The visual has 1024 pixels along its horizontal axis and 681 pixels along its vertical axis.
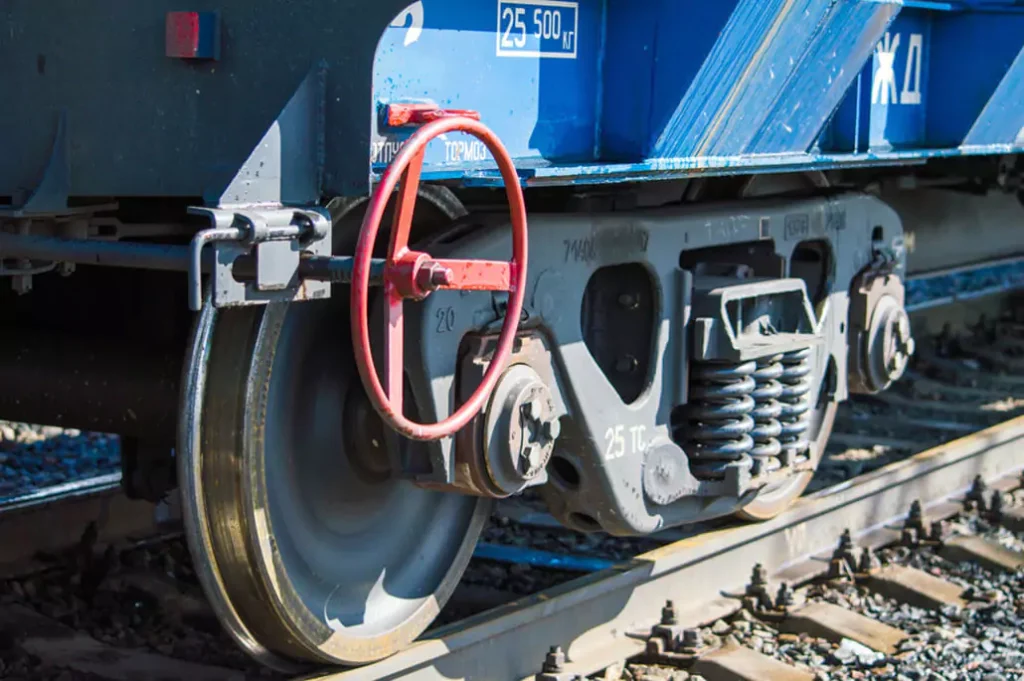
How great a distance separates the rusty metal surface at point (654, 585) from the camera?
14.8 ft

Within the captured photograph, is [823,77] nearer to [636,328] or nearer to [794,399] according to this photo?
[636,328]

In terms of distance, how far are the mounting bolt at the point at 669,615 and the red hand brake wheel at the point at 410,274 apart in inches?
71.2

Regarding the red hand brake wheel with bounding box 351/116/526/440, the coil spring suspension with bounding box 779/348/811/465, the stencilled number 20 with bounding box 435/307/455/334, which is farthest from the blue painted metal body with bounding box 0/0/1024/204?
the coil spring suspension with bounding box 779/348/811/465

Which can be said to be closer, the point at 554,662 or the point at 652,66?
the point at 652,66

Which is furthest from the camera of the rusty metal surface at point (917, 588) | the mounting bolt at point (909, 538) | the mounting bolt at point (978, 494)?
the mounting bolt at point (978, 494)

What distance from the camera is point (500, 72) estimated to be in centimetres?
396

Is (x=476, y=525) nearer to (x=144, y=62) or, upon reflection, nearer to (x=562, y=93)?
(x=562, y=93)

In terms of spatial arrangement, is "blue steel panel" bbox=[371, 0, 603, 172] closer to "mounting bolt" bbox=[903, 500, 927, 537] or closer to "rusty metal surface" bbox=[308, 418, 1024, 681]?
"rusty metal surface" bbox=[308, 418, 1024, 681]

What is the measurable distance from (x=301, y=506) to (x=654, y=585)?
1502 mm

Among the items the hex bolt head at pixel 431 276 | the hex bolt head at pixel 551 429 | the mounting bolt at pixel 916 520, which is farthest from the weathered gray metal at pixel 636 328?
Answer: the mounting bolt at pixel 916 520

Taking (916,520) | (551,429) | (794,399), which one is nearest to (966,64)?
(794,399)

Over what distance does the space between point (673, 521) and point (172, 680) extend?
1732 millimetres

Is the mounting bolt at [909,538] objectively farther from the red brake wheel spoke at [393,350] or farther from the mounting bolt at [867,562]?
the red brake wheel spoke at [393,350]

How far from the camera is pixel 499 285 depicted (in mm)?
3723
